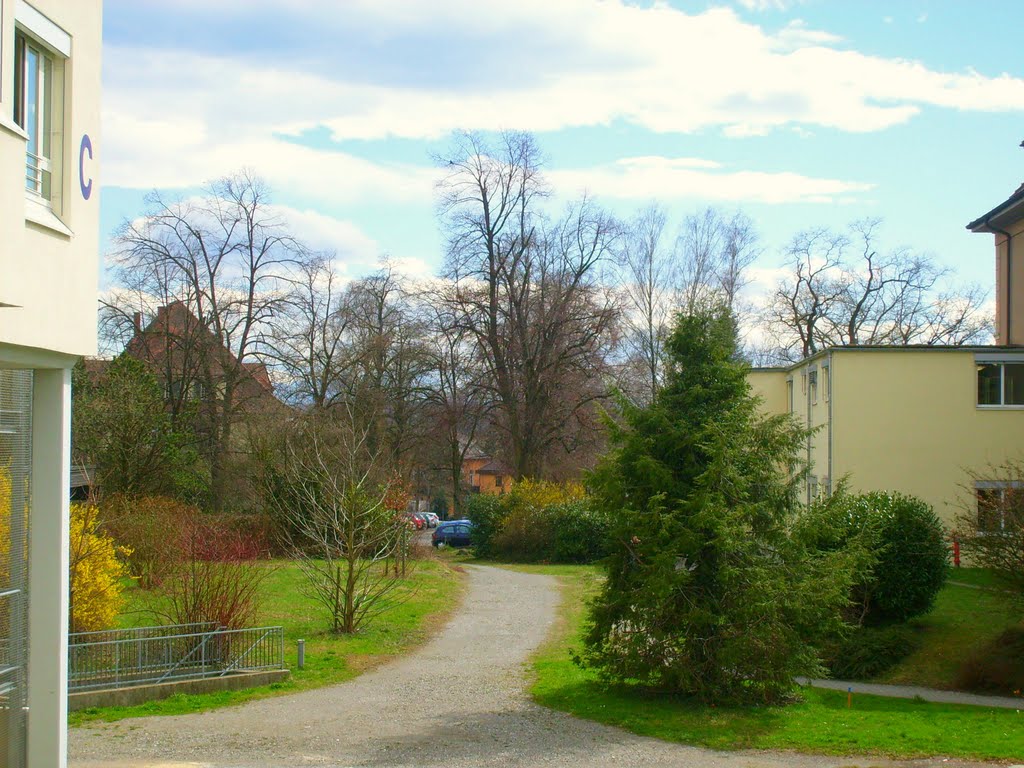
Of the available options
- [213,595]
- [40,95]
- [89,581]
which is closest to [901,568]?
[213,595]

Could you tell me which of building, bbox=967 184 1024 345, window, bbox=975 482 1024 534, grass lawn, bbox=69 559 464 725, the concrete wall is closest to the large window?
the concrete wall

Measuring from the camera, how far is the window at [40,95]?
802 cm

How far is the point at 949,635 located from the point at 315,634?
514 inches

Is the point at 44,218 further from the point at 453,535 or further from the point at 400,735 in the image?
the point at 453,535

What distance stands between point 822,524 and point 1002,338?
22.1m

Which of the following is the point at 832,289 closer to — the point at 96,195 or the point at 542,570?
the point at 542,570

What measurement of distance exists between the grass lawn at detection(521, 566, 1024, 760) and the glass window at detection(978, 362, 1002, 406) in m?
16.0

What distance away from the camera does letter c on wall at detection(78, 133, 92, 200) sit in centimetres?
877

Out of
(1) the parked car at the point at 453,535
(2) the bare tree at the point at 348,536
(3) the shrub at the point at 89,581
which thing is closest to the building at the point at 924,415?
(2) the bare tree at the point at 348,536

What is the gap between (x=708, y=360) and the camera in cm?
1442

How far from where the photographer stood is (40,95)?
8.38 meters

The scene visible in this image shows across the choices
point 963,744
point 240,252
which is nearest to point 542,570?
point 240,252

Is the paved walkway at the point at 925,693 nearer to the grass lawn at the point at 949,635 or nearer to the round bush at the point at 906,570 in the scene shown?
the grass lawn at the point at 949,635

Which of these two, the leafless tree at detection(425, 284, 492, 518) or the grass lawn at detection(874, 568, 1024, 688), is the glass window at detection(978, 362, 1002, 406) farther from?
the leafless tree at detection(425, 284, 492, 518)
